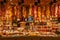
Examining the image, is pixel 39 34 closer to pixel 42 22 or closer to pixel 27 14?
pixel 42 22

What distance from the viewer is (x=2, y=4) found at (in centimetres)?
152

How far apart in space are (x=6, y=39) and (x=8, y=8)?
359 millimetres

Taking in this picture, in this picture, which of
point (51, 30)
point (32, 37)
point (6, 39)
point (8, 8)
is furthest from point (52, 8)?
point (6, 39)

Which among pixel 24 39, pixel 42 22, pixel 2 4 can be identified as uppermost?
pixel 2 4

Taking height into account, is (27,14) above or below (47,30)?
above

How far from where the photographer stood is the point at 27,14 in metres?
1.52

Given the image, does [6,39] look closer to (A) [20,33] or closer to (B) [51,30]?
(A) [20,33]

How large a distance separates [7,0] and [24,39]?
49 cm

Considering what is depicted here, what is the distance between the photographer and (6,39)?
1.50 m

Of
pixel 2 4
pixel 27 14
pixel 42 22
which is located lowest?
pixel 42 22

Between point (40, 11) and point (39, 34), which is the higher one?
point (40, 11)

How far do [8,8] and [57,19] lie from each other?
1.90 feet

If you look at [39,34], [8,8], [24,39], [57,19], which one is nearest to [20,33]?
[24,39]

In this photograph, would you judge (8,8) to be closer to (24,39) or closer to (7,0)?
(7,0)
